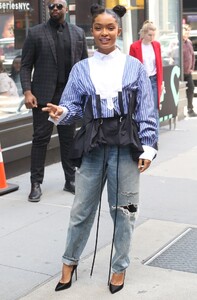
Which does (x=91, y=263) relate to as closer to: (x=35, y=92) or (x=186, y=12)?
(x=35, y=92)

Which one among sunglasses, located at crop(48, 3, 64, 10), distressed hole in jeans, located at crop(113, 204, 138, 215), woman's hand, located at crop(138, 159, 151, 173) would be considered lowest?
distressed hole in jeans, located at crop(113, 204, 138, 215)

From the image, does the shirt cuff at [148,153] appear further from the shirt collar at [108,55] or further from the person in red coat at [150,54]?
the person in red coat at [150,54]

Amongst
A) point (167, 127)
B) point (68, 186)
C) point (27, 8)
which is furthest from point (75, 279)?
point (167, 127)

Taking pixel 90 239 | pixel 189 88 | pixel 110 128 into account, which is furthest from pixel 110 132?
pixel 189 88

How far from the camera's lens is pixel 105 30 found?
3.76m

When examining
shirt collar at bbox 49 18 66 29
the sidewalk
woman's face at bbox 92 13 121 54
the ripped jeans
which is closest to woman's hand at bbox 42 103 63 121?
the ripped jeans

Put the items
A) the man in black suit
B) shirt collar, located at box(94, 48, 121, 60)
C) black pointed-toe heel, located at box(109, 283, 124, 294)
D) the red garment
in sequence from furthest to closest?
the red garment → the man in black suit → black pointed-toe heel, located at box(109, 283, 124, 294) → shirt collar, located at box(94, 48, 121, 60)

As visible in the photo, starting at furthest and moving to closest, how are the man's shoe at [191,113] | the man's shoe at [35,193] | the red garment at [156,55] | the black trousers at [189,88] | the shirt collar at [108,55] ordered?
the black trousers at [189,88] < the man's shoe at [191,113] < the red garment at [156,55] < the man's shoe at [35,193] < the shirt collar at [108,55]

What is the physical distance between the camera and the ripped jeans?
3855 mm

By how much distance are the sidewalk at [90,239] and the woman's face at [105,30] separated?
159cm

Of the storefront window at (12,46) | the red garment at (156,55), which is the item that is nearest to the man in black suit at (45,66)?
the storefront window at (12,46)

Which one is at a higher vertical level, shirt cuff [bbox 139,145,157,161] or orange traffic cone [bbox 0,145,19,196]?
shirt cuff [bbox 139,145,157,161]

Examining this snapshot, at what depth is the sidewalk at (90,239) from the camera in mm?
3988

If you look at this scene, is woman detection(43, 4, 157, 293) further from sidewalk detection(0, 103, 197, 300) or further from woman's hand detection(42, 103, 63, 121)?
sidewalk detection(0, 103, 197, 300)
